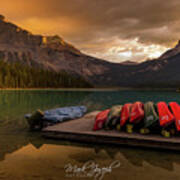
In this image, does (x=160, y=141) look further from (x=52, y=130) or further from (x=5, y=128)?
(x=5, y=128)

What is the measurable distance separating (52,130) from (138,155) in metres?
4.81

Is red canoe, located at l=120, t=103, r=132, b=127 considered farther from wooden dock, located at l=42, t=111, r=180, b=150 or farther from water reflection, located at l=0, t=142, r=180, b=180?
water reflection, located at l=0, t=142, r=180, b=180

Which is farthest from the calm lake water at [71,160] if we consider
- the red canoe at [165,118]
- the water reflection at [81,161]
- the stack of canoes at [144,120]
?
the red canoe at [165,118]

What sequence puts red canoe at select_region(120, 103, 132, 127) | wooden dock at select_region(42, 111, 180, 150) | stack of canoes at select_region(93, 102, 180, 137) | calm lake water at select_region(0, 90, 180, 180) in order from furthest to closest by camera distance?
red canoe at select_region(120, 103, 132, 127), stack of canoes at select_region(93, 102, 180, 137), wooden dock at select_region(42, 111, 180, 150), calm lake water at select_region(0, 90, 180, 180)

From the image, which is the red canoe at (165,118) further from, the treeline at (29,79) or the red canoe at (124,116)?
the treeline at (29,79)

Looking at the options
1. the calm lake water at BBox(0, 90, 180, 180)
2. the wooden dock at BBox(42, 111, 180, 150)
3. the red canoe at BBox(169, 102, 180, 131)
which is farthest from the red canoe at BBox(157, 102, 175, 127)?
the calm lake water at BBox(0, 90, 180, 180)

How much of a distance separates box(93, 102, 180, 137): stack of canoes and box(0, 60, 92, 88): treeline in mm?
114124

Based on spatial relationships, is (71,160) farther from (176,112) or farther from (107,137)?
(176,112)

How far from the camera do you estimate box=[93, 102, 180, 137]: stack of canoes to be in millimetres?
9105

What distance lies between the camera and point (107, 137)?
9438 millimetres

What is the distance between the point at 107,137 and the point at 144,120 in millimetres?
2062

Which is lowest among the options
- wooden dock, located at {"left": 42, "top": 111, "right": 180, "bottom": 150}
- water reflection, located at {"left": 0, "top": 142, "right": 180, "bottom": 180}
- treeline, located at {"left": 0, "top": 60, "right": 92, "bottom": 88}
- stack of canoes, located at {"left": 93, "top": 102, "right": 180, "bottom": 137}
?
water reflection, located at {"left": 0, "top": 142, "right": 180, "bottom": 180}

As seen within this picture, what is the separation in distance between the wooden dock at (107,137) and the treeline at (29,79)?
11267cm

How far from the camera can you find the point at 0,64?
435 ft
